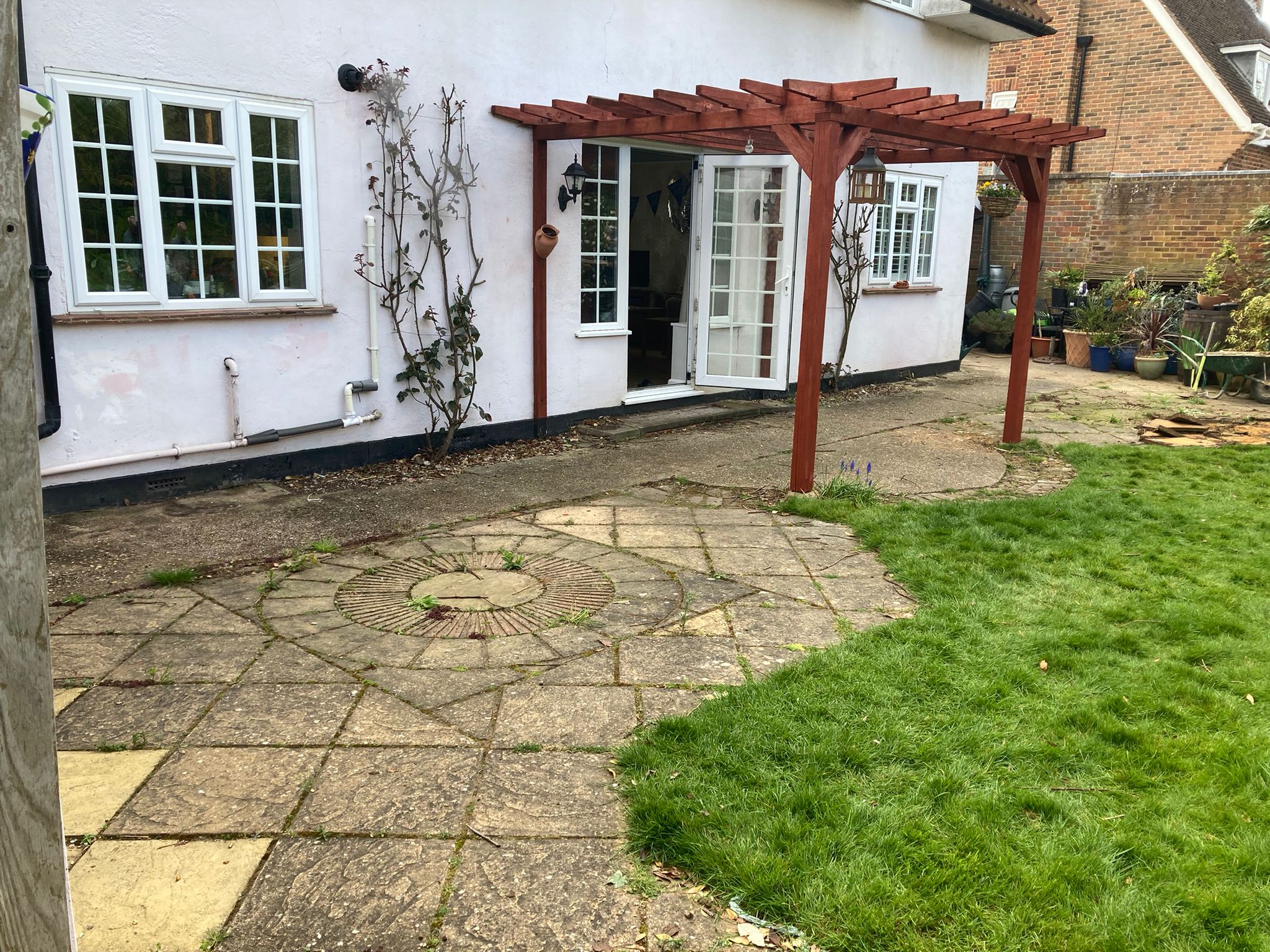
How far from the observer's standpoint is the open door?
8.97m

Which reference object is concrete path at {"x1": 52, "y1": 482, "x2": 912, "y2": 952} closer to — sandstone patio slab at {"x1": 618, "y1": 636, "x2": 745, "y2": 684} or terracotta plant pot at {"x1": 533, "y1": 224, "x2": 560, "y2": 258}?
sandstone patio slab at {"x1": 618, "y1": 636, "x2": 745, "y2": 684}

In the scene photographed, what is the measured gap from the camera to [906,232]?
38.9 ft

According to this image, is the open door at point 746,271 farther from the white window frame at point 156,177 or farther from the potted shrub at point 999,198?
the potted shrub at point 999,198

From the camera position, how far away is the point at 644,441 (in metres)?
7.95

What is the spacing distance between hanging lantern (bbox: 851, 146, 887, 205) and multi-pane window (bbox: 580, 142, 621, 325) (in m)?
2.05

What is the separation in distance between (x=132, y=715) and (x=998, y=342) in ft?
47.6

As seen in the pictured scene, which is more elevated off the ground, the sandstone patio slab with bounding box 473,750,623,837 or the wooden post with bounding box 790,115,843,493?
the wooden post with bounding box 790,115,843,493

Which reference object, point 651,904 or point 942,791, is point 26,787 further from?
point 942,791

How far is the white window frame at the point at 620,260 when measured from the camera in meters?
8.08

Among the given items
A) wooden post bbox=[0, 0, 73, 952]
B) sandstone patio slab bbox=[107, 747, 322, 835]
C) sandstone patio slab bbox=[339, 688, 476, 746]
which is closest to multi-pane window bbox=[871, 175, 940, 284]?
sandstone patio slab bbox=[339, 688, 476, 746]

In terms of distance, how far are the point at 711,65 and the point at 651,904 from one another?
26.1 ft

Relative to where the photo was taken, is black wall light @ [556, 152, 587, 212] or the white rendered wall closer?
the white rendered wall

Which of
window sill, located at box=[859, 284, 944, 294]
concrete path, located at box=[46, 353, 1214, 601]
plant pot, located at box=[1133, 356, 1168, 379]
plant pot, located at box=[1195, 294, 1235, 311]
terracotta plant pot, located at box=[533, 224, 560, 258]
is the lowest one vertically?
concrete path, located at box=[46, 353, 1214, 601]

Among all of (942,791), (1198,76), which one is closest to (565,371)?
(942,791)
